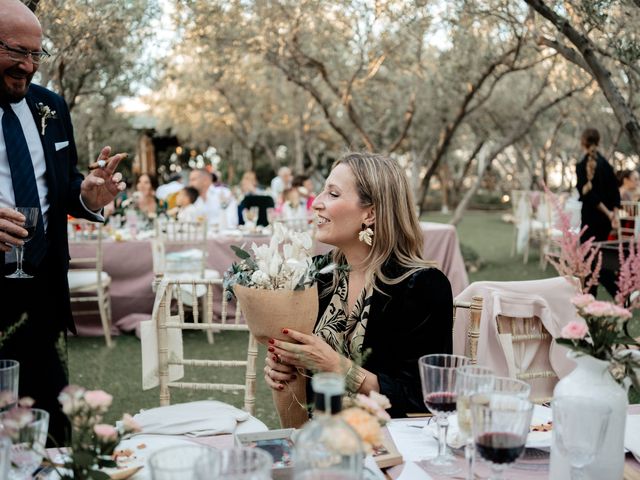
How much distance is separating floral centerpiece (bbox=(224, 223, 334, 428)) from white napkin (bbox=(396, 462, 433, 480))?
52cm

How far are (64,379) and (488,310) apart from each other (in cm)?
163

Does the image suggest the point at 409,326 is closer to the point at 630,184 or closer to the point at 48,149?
the point at 48,149

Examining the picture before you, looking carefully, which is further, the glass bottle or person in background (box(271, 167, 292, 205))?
person in background (box(271, 167, 292, 205))

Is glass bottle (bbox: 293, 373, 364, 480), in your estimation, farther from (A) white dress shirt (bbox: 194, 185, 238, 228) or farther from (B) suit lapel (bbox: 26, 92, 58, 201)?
(A) white dress shirt (bbox: 194, 185, 238, 228)

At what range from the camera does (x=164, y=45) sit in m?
9.27

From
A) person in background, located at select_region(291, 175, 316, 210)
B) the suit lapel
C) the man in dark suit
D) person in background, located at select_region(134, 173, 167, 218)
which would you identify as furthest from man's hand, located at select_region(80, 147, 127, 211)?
person in background, located at select_region(291, 175, 316, 210)

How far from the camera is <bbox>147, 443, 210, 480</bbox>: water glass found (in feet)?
3.56

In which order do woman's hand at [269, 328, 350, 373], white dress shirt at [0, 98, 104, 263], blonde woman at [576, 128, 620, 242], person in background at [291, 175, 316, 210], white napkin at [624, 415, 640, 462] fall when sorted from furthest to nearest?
person in background at [291, 175, 316, 210], blonde woman at [576, 128, 620, 242], white dress shirt at [0, 98, 104, 263], woman's hand at [269, 328, 350, 373], white napkin at [624, 415, 640, 462]

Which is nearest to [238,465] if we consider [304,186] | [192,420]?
[192,420]

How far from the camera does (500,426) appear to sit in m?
1.29

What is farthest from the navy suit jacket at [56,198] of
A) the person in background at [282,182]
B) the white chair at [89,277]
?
the person in background at [282,182]

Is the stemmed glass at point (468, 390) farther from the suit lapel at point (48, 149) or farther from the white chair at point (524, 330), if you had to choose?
the suit lapel at point (48, 149)

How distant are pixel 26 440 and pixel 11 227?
1038mm

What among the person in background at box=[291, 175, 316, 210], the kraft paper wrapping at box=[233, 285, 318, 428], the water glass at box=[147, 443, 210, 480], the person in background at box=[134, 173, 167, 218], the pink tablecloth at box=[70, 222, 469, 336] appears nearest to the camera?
the water glass at box=[147, 443, 210, 480]
